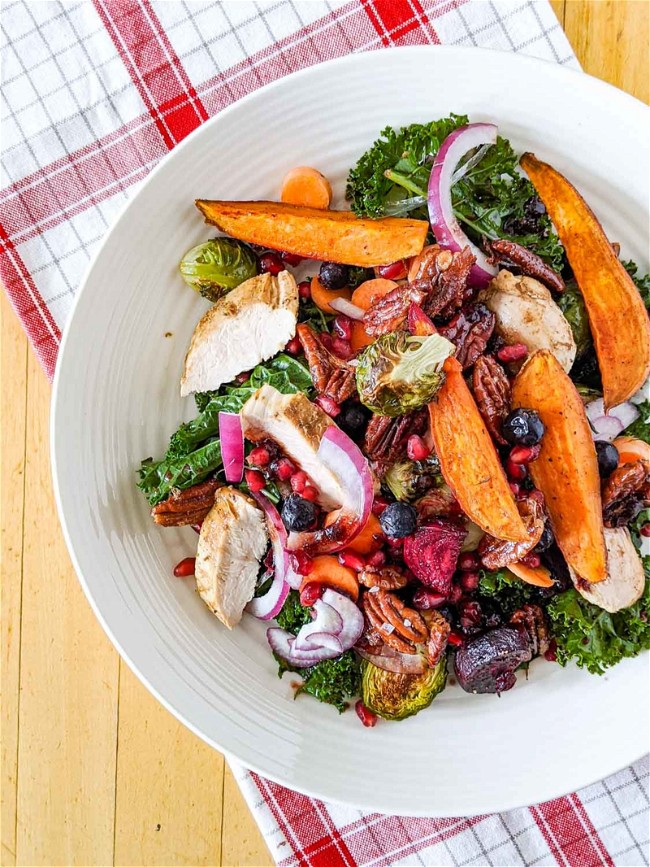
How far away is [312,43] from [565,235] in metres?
1.42

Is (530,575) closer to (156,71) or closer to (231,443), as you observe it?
(231,443)

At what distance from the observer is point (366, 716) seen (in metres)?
3.24

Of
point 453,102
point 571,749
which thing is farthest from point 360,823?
point 453,102

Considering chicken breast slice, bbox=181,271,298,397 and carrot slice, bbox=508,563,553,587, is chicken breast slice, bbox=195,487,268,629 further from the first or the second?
carrot slice, bbox=508,563,553,587

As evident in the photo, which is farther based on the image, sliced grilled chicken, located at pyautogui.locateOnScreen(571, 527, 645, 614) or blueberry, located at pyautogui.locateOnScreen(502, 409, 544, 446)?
sliced grilled chicken, located at pyautogui.locateOnScreen(571, 527, 645, 614)

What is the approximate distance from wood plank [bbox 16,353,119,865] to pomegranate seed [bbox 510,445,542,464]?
213 centimetres

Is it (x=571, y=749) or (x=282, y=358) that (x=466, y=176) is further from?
(x=571, y=749)

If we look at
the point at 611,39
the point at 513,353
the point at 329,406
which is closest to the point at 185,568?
the point at 329,406

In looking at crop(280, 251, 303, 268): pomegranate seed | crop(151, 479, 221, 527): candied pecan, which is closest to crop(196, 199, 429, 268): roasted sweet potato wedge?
crop(280, 251, 303, 268): pomegranate seed

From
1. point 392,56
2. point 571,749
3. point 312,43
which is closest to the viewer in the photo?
point 392,56

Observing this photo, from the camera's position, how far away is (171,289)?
3.28m

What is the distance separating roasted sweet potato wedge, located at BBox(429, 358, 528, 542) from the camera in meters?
2.87

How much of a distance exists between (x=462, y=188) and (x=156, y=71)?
1.51m

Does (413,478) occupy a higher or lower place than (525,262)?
lower
